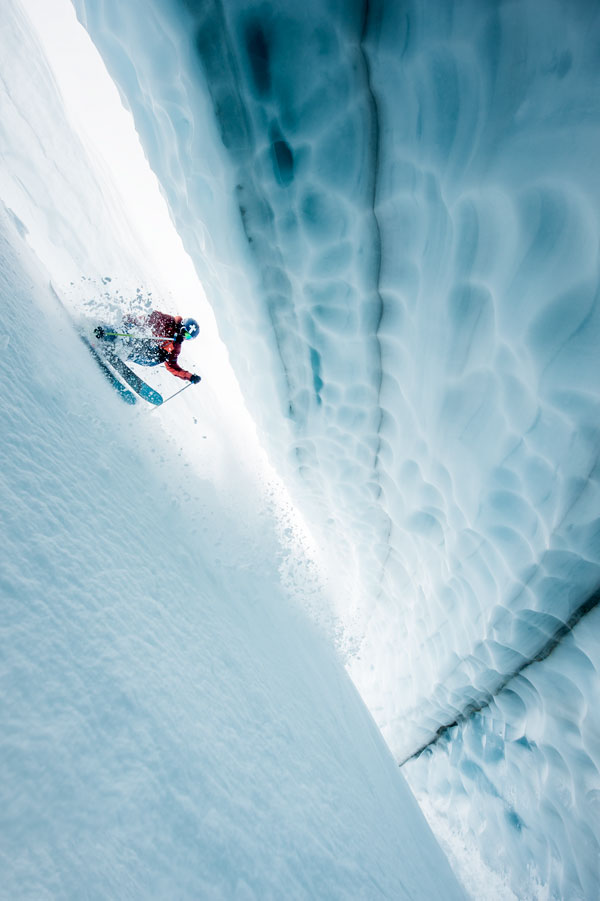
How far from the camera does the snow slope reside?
814 millimetres

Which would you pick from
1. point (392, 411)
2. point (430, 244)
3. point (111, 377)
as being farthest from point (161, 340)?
point (430, 244)

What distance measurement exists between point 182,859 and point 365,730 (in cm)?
232

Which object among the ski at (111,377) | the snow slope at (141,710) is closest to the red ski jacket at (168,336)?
the ski at (111,377)

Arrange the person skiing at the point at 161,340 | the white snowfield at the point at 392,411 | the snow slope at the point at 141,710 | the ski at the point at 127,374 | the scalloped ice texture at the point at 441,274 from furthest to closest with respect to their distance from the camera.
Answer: the person skiing at the point at 161,340
the ski at the point at 127,374
the scalloped ice texture at the point at 441,274
the white snowfield at the point at 392,411
the snow slope at the point at 141,710

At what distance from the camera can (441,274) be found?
1.74 metres

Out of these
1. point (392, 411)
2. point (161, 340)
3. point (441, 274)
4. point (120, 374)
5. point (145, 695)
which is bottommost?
point (120, 374)

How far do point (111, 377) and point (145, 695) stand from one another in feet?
8.83

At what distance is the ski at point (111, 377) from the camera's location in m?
3.15

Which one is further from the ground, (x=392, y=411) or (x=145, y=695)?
(x=392, y=411)

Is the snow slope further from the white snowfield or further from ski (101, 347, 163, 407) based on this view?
ski (101, 347, 163, 407)

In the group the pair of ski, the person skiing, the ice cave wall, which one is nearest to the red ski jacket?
the person skiing

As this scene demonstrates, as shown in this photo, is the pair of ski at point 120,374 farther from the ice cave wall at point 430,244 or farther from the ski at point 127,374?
the ice cave wall at point 430,244

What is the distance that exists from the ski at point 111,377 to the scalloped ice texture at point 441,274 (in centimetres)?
106

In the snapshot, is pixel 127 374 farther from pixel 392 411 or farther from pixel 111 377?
pixel 392 411
